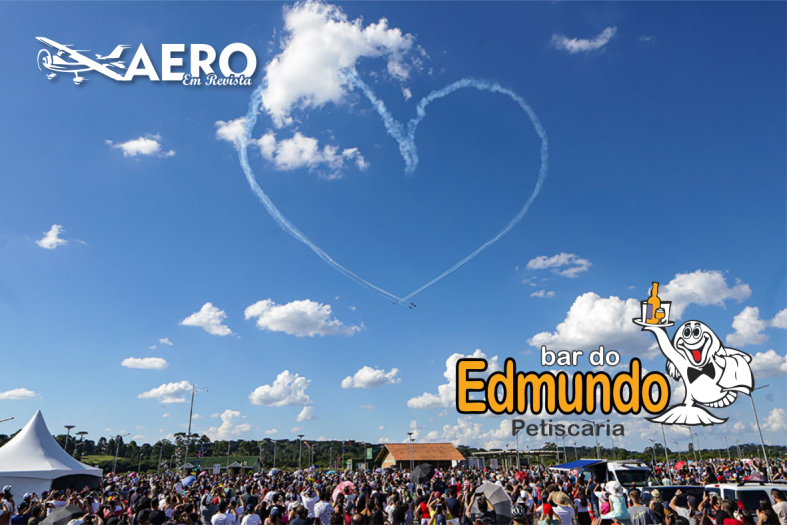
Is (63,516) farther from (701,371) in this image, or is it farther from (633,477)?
(701,371)

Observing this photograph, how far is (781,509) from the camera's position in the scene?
34.9 ft

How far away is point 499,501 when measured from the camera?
37.9 feet

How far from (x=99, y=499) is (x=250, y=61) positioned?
1751 centimetres

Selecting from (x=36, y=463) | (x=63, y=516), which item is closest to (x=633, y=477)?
(x=63, y=516)

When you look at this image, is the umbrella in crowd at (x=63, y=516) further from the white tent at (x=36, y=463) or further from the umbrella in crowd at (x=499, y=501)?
the white tent at (x=36, y=463)

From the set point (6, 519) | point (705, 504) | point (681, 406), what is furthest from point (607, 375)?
point (6, 519)

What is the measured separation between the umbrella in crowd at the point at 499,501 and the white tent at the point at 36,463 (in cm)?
2532

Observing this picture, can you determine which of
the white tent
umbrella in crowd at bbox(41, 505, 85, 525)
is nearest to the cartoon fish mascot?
umbrella in crowd at bbox(41, 505, 85, 525)

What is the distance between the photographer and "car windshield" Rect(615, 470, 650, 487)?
22719mm

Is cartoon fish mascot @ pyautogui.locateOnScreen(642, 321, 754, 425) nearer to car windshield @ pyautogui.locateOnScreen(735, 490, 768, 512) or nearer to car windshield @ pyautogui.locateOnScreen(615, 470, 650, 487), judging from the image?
car windshield @ pyautogui.locateOnScreen(615, 470, 650, 487)

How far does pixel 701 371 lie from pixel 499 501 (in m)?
21.4

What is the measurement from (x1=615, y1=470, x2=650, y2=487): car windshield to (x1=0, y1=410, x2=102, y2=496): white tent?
2867 cm

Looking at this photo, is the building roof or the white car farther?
the building roof

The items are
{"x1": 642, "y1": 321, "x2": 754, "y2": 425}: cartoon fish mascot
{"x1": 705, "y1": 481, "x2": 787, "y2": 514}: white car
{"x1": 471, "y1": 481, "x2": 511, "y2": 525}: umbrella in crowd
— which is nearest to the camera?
{"x1": 471, "y1": 481, "x2": 511, "y2": 525}: umbrella in crowd
